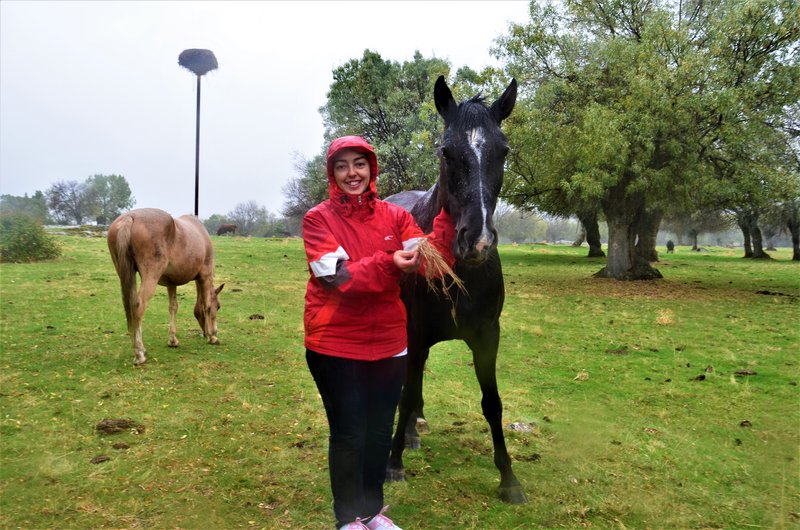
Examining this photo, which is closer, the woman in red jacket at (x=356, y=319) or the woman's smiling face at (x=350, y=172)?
the woman in red jacket at (x=356, y=319)

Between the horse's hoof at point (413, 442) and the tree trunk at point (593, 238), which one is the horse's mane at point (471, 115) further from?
the tree trunk at point (593, 238)

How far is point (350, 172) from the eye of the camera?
8.63 ft

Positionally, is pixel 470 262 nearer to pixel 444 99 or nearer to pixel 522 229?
pixel 444 99

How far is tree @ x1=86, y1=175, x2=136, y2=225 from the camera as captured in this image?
50.0 metres

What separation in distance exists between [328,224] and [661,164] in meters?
14.3

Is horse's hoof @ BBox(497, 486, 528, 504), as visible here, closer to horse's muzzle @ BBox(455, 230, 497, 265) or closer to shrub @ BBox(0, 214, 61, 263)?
horse's muzzle @ BBox(455, 230, 497, 265)

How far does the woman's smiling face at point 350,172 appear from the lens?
2.64 m

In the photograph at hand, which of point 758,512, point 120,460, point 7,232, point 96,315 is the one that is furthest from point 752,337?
point 7,232

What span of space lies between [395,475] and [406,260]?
6.93 feet

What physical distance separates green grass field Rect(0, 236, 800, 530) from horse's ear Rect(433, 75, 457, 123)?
105 inches

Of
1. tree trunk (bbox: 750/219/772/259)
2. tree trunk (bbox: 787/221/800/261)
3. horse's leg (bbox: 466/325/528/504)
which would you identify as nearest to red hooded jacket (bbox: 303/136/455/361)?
horse's leg (bbox: 466/325/528/504)

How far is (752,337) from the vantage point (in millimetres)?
8555

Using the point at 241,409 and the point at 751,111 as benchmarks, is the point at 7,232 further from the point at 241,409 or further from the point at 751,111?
the point at 751,111

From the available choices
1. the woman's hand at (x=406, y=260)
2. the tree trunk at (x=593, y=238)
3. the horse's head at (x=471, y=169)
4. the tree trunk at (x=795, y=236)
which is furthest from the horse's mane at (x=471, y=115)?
the tree trunk at (x=795, y=236)
